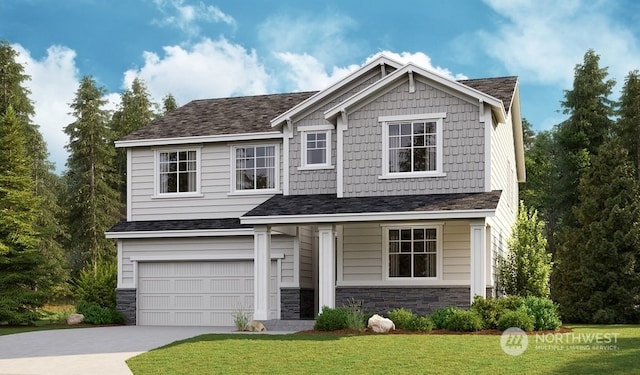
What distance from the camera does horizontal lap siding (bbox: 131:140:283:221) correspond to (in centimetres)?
2609

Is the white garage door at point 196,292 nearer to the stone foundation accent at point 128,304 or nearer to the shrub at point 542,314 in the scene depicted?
the stone foundation accent at point 128,304

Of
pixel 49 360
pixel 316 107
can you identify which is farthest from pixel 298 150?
pixel 49 360

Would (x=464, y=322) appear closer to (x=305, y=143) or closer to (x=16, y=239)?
(x=305, y=143)

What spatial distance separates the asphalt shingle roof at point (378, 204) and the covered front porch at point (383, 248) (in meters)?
0.03

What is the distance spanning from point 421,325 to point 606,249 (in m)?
8.88

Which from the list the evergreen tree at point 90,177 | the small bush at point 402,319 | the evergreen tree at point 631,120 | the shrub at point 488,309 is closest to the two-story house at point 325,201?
the shrub at point 488,309

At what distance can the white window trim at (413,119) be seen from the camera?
74.1 ft

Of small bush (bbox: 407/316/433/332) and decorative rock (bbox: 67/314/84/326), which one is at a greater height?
small bush (bbox: 407/316/433/332)

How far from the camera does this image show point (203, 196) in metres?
26.4

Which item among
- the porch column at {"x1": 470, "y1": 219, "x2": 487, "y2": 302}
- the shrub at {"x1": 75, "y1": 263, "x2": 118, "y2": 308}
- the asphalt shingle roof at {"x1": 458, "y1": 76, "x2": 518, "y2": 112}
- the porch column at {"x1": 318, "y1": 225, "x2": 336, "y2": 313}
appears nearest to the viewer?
the porch column at {"x1": 470, "y1": 219, "x2": 487, "y2": 302}

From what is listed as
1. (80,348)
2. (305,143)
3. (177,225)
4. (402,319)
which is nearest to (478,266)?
(402,319)

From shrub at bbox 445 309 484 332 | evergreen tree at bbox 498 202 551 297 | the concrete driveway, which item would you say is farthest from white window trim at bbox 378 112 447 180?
the concrete driveway

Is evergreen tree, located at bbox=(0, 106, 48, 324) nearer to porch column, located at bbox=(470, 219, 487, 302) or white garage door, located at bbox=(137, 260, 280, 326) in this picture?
white garage door, located at bbox=(137, 260, 280, 326)

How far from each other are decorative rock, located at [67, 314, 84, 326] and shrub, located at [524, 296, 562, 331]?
1367 centimetres
